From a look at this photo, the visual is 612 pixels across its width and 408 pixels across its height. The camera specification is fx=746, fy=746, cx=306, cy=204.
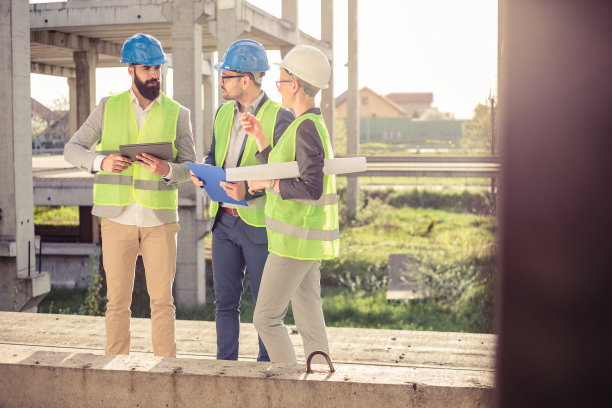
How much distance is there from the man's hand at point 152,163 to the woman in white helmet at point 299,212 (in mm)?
603

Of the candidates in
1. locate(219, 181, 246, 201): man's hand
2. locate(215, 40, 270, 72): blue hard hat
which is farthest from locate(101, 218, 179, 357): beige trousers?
locate(215, 40, 270, 72): blue hard hat

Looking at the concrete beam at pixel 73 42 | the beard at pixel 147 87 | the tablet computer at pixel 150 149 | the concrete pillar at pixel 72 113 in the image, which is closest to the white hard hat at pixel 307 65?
the tablet computer at pixel 150 149

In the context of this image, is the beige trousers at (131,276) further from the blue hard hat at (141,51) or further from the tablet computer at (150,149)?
the blue hard hat at (141,51)

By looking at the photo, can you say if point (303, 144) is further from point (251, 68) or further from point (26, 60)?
point (26, 60)

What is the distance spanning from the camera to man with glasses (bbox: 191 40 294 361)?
4016mm

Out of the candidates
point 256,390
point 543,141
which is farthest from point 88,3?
point 543,141

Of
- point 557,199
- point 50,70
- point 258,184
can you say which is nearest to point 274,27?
point 258,184

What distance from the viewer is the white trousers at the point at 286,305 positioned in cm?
360

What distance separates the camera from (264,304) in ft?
11.9

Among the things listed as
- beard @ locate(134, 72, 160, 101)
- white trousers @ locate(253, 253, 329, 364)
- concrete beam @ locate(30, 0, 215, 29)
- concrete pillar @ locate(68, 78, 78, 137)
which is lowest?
white trousers @ locate(253, 253, 329, 364)

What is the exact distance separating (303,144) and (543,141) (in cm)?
237

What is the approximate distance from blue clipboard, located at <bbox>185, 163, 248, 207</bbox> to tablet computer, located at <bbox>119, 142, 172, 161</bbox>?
0.20 meters

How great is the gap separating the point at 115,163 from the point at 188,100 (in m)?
9.87

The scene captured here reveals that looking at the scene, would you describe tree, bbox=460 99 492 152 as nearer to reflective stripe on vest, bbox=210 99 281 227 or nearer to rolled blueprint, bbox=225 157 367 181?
reflective stripe on vest, bbox=210 99 281 227
